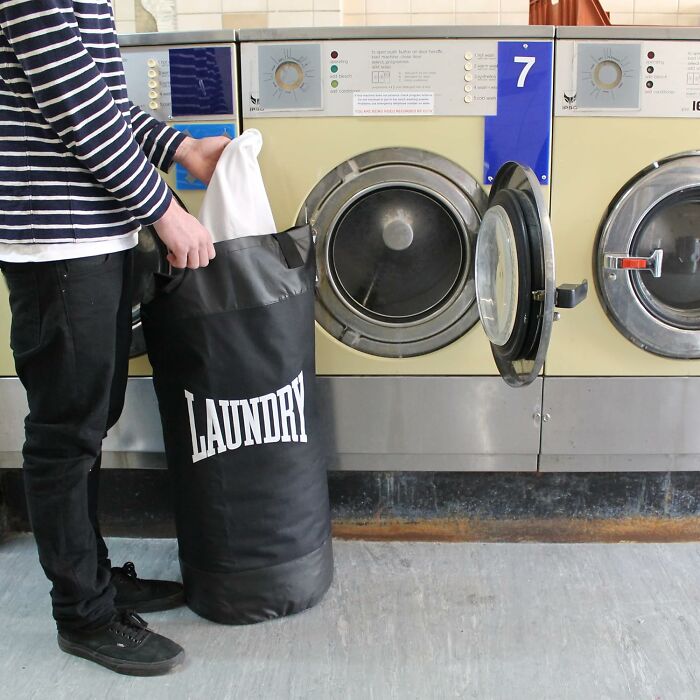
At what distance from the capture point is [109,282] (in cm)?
131

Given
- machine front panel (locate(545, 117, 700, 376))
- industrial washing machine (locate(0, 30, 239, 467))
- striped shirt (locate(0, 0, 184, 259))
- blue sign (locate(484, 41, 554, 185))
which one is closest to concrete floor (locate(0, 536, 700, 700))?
machine front panel (locate(545, 117, 700, 376))

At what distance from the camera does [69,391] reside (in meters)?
1.30

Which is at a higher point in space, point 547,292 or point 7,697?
point 547,292

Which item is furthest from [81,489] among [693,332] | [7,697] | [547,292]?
[693,332]

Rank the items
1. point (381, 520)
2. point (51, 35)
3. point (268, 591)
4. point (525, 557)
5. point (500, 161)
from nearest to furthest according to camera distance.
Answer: point (51, 35)
point (268, 591)
point (500, 161)
point (525, 557)
point (381, 520)

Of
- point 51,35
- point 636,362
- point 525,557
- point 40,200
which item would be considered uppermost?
point 51,35

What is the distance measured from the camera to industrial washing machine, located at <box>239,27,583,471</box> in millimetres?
1646

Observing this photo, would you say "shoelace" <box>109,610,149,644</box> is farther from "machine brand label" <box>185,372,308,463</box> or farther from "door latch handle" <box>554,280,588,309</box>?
"door latch handle" <box>554,280,588,309</box>

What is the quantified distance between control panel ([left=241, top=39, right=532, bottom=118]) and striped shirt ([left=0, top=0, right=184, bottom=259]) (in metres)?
0.47

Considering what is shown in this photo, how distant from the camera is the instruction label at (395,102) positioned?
1.66m

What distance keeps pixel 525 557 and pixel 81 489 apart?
3.50 ft

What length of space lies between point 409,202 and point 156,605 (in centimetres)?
109

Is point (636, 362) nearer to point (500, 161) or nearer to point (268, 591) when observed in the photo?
point (500, 161)

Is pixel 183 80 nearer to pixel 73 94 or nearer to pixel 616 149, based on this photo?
pixel 73 94
